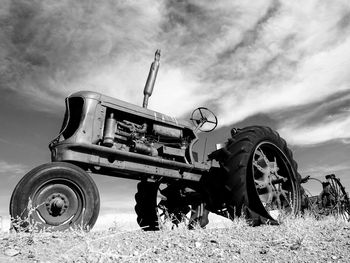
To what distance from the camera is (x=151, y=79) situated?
6.60m

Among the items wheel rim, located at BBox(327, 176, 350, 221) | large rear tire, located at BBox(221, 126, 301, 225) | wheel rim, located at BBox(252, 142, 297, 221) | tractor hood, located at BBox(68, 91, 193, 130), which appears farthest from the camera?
wheel rim, located at BBox(327, 176, 350, 221)

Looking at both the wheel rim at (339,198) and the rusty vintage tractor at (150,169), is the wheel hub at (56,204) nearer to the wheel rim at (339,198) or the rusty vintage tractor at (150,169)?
the rusty vintage tractor at (150,169)

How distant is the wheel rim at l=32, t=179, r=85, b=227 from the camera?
370 cm

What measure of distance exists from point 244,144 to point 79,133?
9.62 feet

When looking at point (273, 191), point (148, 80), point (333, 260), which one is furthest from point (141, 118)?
point (333, 260)

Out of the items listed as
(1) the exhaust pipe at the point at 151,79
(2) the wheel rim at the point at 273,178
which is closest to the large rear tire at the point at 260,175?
(2) the wheel rim at the point at 273,178

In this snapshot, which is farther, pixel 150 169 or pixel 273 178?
pixel 273 178

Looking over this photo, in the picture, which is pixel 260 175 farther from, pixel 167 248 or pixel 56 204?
pixel 56 204

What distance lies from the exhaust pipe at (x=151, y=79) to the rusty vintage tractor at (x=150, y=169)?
0.02 m

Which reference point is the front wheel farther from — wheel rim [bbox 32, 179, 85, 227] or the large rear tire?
the large rear tire

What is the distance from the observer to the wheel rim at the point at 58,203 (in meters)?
3.70

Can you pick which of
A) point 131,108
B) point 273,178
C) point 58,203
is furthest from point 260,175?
point 58,203

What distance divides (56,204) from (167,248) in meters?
1.65

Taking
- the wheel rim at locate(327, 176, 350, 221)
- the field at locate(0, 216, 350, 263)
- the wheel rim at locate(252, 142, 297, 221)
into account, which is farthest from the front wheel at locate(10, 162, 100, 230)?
the wheel rim at locate(327, 176, 350, 221)
